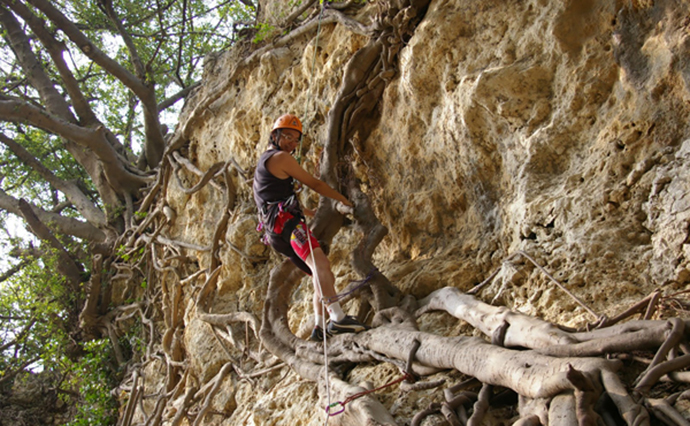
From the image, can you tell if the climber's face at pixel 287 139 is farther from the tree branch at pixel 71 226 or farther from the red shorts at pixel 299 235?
the tree branch at pixel 71 226

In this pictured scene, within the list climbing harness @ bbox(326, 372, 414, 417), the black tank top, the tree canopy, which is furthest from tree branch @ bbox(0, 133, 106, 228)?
climbing harness @ bbox(326, 372, 414, 417)

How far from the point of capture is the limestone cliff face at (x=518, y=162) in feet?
7.23

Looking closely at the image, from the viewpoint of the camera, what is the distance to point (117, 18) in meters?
7.78

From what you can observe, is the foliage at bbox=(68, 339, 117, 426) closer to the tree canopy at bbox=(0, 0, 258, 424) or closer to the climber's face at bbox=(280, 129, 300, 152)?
Answer: the tree canopy at bbox=(0, 0, 258, 424)

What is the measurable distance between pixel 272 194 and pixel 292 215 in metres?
0.18

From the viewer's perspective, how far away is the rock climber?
9.57 ft

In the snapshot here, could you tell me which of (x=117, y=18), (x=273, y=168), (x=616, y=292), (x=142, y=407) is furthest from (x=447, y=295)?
(x=117, y=18)

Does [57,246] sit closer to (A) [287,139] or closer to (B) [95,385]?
(B) [95,385]

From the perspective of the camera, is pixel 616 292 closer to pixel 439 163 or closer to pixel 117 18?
pixel 439 163

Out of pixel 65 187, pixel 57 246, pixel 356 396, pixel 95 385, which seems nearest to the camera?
pixel 356 396

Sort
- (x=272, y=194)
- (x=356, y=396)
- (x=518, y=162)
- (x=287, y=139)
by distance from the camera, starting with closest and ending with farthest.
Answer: (x=356, y=396)
(x=518, y=162)
(x=272, y=194)
(x=287, y=139)

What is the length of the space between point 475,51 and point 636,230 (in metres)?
1.41

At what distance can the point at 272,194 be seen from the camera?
10.3 ft

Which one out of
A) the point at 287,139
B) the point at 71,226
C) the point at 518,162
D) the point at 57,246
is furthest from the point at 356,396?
the point at 71,226
